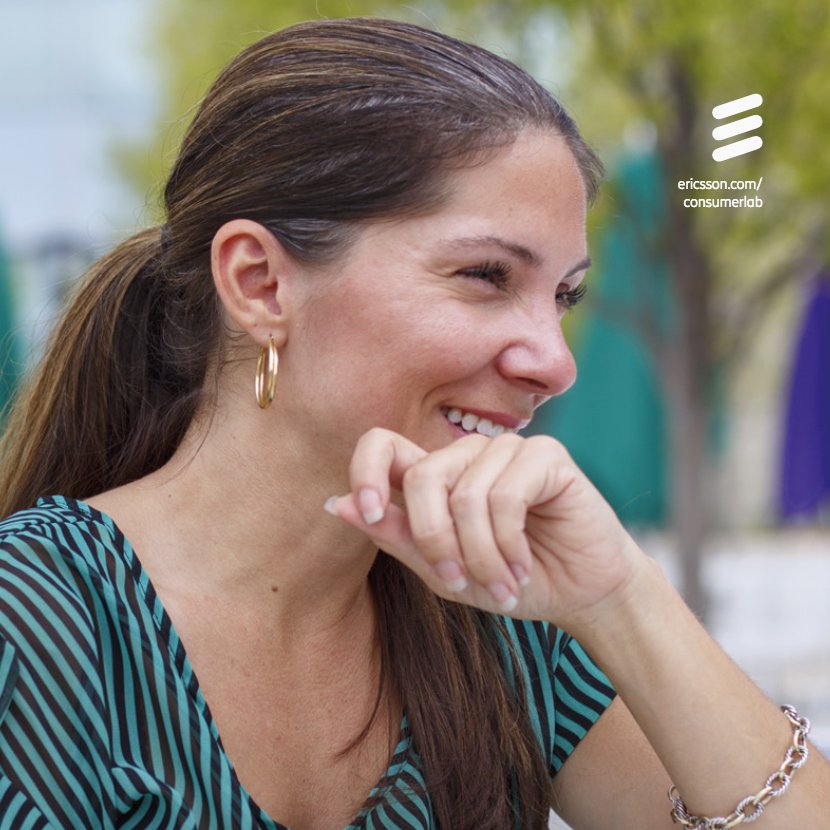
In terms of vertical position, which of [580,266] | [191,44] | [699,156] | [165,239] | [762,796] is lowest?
[762,796]

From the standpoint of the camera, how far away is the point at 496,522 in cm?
145

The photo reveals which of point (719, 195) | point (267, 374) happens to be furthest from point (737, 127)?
point (267, 374)

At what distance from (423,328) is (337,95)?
355 mm

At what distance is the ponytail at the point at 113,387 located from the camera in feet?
6.77

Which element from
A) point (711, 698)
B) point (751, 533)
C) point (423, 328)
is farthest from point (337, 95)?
point (751, 533)

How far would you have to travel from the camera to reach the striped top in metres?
1.56

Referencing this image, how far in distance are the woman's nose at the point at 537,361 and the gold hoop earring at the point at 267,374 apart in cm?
32

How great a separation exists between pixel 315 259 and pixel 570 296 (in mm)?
401

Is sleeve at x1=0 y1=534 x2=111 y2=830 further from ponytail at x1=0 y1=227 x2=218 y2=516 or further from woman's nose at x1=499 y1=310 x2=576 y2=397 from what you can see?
woman's nose at x1=499 y1=310 x2=576 y2=397

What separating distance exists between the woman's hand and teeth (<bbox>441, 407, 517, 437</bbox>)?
0.65ft

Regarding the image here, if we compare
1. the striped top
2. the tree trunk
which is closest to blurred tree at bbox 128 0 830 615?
the tree trunk

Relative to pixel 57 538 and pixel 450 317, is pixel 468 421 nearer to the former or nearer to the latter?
pixel 450 317

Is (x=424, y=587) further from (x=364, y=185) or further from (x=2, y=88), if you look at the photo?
(x=2, y=88)

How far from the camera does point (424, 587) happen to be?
6.89 ft
